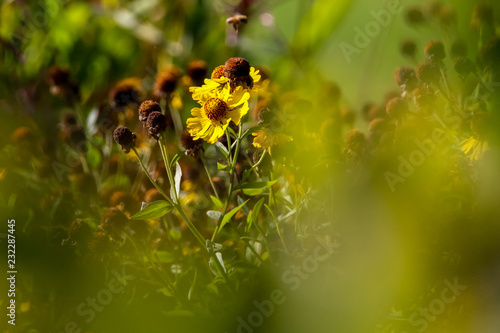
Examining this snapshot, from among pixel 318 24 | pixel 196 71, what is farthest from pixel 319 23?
pixel 196 71

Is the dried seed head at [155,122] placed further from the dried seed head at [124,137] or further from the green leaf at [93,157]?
the green leaf at [93,157]

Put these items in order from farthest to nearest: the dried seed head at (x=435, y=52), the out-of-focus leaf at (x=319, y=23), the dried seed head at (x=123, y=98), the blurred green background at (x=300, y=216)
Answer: the out-of-focus leaf at (x=319, y=23) → the dried seed head at (x=123, y=98) → the dried seed head at (x=435, y=52) → the blurred green background at (x=300, y=216)

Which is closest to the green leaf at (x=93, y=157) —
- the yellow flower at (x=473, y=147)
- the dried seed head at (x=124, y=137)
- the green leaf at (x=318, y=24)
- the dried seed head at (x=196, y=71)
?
the dried seed head at (x=196, y=71)

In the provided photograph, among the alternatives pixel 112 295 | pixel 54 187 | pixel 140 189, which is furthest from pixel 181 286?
pixel 54 187

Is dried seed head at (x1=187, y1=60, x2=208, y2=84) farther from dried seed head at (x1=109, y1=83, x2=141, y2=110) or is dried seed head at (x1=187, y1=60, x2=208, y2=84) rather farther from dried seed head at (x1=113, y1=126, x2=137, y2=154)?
dried seed head at (x1=113, y1=126, x2=137, y2=154)

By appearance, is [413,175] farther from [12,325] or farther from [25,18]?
[25,18]

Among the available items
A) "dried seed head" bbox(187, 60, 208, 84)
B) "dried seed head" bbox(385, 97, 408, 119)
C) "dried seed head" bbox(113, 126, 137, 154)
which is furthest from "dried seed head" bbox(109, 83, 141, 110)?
"dried seed head" bbox(385, 97, 408, 119)

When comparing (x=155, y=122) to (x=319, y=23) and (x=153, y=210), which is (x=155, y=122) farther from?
(x=319, y=23)
